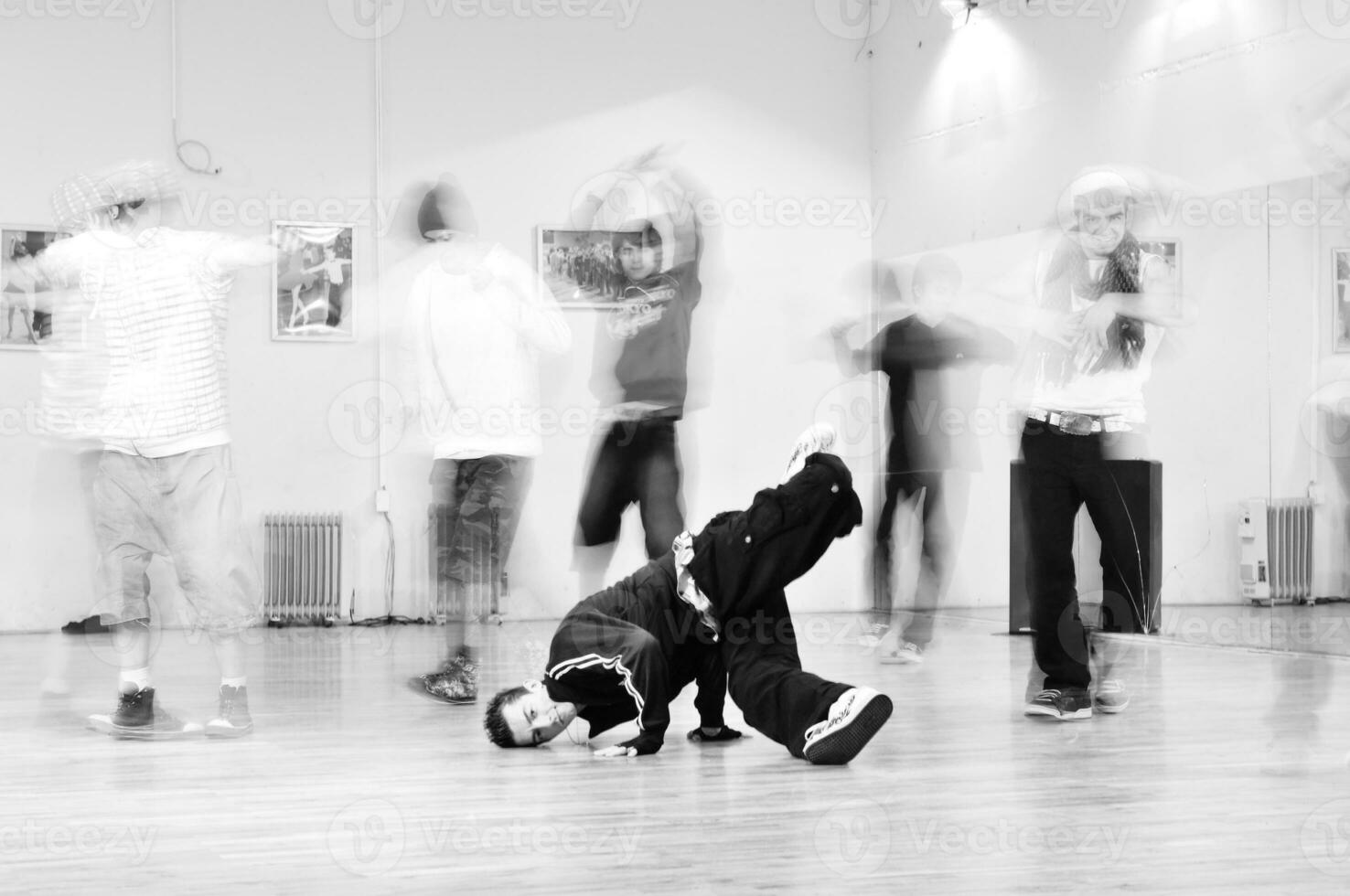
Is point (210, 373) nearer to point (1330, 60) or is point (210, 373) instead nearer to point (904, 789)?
point (904, 789)

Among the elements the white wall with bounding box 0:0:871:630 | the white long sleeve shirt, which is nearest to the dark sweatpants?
the white long sleeve shirt

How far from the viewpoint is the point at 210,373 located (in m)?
3.66

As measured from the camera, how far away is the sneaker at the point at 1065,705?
376cm

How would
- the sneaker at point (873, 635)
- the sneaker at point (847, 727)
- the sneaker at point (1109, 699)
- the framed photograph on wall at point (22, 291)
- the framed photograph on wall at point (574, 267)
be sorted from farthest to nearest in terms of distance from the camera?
1. the framed photograph on wall at point (574, 267)
2. the framed photograph on wall at point (22, 291)
3. the sneaker at point (873, 635)
4. the sneaker at point (1109, 699)
5. the sneaker at point (847, 727)

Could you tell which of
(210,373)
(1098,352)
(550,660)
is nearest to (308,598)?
(210,373)

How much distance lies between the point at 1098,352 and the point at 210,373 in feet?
7.45

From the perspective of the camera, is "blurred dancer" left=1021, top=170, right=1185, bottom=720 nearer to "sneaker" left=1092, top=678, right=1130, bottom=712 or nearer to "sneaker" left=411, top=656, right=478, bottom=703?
"sneaker" left=1092, top=678, right=1130, bottom=712

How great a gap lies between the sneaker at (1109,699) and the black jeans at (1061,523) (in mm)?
134

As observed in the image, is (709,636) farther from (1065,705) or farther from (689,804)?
(1065,705)

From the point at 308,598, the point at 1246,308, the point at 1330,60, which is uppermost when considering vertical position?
the point at 1330,60

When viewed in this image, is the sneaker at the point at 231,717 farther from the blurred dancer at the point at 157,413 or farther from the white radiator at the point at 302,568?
the white radiator at the point at 302,568

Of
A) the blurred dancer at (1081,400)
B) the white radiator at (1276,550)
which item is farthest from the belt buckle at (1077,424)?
the white radiator at (1276,550)

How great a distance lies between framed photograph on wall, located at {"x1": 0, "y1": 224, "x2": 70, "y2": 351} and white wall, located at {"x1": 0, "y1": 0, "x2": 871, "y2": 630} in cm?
8

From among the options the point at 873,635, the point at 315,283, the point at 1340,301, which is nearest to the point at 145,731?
the point at 873,635
